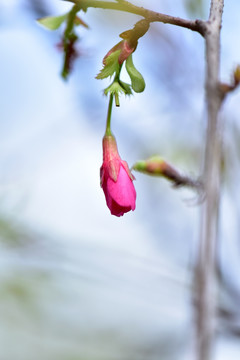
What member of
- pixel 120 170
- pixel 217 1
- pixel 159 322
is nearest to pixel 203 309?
pixel 217 1

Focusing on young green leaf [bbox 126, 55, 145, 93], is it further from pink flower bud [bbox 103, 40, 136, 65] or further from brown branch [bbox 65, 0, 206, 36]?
brown branch [bbox 65, 0, 206, 36]

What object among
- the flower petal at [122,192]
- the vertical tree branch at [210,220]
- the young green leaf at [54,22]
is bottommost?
the vertical tree branch at [210,220]

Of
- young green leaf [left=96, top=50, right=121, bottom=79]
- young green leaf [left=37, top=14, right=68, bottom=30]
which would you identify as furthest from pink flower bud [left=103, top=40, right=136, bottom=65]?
young green leaf [left=37, top=14, right=68, bottom=30]

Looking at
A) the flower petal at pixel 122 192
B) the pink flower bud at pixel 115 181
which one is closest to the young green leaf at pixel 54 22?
the pink flower bud at pixel 115 181

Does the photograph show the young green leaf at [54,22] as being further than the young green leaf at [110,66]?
Yes

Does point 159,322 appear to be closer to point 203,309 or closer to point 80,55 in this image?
point 80,55

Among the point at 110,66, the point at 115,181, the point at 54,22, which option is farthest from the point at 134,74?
the point at 54,22

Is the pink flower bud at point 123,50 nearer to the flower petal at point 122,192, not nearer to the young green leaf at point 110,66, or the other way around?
the young green leaf at point 110,66
